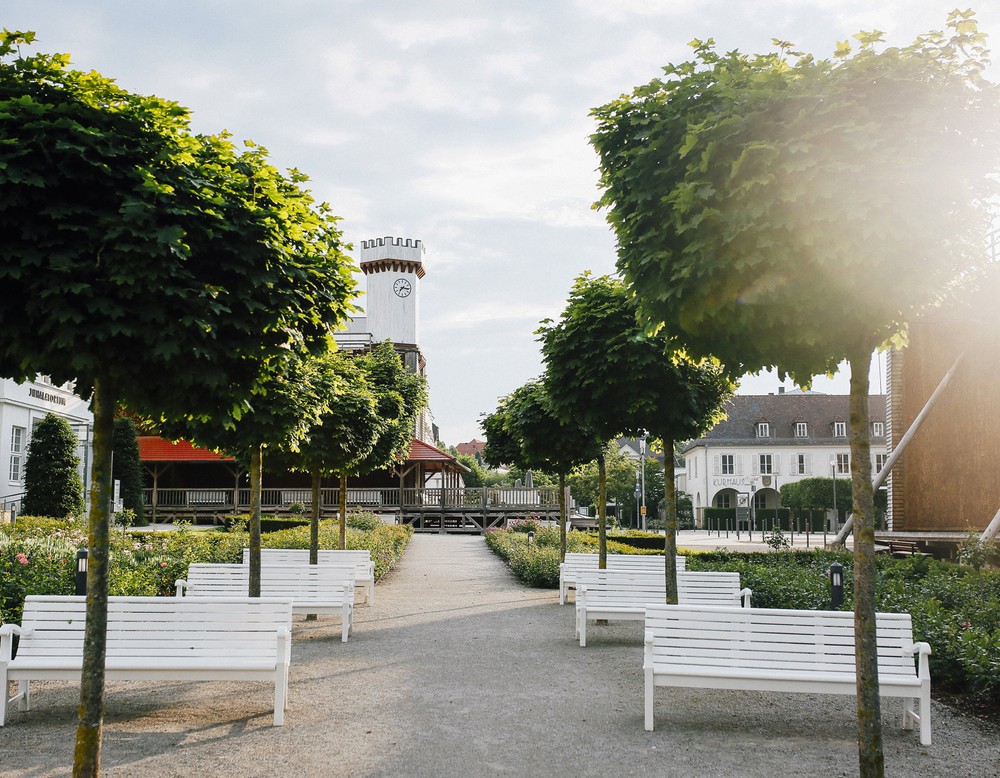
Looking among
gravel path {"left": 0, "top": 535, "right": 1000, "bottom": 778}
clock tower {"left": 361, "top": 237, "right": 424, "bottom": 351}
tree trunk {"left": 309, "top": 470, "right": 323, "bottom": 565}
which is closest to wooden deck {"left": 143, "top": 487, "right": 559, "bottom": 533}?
clock tower {"left": 361, "top": 237, "right": 424, "bottom": 351}

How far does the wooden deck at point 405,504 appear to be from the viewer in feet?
127

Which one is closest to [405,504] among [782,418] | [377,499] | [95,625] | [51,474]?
[377,499]

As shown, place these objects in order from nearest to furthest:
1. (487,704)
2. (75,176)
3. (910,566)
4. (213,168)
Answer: (75,176) < (213,168) < (487,704) < (910,566)

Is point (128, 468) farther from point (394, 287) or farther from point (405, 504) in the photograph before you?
point (394, 287)

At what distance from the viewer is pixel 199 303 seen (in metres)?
4.50

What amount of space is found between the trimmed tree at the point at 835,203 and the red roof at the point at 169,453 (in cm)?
3489

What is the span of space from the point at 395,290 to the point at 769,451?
3171 centimetres

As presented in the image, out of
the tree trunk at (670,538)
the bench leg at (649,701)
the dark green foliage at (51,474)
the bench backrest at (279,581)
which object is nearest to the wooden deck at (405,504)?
the dark green foliage at (51,474)

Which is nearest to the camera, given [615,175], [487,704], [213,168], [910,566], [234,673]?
[213,168]

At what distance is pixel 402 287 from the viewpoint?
56.5m

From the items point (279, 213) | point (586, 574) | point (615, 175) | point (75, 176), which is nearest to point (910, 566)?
point (586, 574)

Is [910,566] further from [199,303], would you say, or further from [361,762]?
[199,303]

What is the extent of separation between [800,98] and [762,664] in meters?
4.23

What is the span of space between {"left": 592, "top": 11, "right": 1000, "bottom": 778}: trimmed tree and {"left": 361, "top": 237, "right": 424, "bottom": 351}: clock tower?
50379 millimetres
